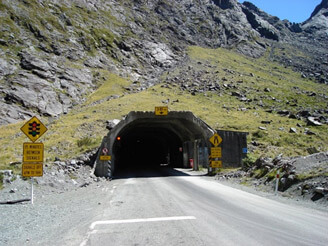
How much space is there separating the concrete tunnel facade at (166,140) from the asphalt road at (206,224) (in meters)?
12.2

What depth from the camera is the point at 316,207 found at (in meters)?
10.2

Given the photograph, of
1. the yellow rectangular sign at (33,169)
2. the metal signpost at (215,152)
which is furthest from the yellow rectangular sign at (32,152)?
the metal signpost at (215,152)

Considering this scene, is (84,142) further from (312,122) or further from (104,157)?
(312,122)

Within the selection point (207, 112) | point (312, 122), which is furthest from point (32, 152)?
point (312, 122)

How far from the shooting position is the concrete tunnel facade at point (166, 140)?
23.1 metres

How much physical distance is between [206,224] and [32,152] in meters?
7.97

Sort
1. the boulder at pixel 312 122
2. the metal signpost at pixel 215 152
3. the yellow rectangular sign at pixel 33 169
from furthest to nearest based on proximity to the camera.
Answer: the boulder at pixel 312 122 → the metal signpost at pixel 215 152 → the yellow rectangular sign at pixel 33 169

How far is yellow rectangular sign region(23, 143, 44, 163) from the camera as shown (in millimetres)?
11875

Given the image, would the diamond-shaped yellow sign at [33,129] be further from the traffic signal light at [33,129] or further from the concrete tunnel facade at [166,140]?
the concrete tunnel facade at [166,140]

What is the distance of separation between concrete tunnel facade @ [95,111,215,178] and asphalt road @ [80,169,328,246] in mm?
12151

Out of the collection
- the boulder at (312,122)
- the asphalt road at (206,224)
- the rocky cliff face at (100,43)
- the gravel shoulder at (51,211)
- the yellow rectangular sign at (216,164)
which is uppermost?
the rocky cliff face at (100,43)

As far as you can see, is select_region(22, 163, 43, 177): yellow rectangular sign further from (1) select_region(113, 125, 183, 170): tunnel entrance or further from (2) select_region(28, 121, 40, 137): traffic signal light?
(1) select_region(113, 125, 183, 170): tunnel entrance

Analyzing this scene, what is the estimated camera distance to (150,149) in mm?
59750

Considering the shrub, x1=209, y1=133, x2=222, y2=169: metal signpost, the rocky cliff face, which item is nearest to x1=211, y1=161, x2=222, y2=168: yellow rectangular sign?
x1=209, y1=133, x2=222, y2=169: metal signpost
